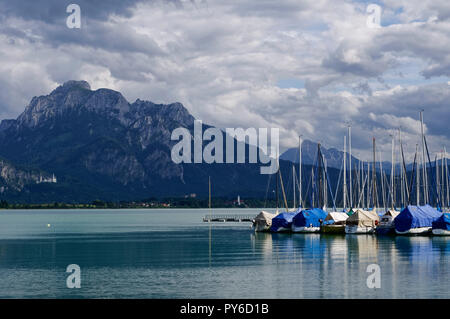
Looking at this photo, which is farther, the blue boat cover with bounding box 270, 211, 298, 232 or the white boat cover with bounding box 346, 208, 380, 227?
the blue boat cover with bounding box 270, 211, 298, 232

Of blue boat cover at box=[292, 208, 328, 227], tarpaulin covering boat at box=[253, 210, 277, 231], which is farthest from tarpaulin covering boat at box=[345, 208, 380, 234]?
tarpaulin covering boat at box=[253, 210, 277, 231]

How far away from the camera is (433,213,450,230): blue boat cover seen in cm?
10012

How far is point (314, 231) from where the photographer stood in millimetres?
113938

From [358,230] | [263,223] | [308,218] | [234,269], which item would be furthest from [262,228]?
[234,269]

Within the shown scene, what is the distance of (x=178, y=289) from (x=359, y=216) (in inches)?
2668

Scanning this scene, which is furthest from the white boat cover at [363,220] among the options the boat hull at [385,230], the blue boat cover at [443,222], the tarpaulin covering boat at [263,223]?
the tarpaulin covering boat at [263,223]

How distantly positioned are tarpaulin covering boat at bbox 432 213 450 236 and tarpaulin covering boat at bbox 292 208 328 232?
74.1ft

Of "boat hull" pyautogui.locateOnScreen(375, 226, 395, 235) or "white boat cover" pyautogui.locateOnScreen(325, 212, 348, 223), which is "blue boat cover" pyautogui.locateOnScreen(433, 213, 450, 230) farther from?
"white boat cover" pyautogui.locateOnScreen(325, 212, 348, 223)

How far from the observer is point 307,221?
376 ft

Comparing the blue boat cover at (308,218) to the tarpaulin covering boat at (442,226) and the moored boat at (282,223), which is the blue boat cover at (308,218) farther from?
the tarpaulin covering boat at (442,226)

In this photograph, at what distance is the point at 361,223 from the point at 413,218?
429 inches

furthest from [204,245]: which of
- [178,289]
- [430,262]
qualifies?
[178,289]
